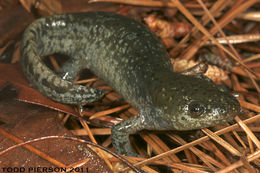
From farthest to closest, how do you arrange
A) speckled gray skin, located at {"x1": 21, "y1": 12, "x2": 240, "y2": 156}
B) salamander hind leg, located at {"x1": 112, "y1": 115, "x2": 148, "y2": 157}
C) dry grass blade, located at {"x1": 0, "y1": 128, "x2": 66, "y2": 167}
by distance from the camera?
salamander hind leg, located at {"x1": 112, "y1": 115, "x2": 148, "y2": 157}
speckled gray skin, located at {"x1": 21, "y1": 12, "x2": 240, "y2": 156}
dry grass blade, located at {"x1": 0, "y1": 128, "x2": 66, "y2": 167}

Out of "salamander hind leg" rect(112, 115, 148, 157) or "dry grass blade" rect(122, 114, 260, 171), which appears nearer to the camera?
"dry grass blade" rect(122, 114, 260, 171)

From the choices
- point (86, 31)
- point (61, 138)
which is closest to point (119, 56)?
point (86, 31)

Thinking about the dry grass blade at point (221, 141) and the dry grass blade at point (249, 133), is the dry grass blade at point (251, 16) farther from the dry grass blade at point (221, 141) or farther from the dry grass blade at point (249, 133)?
the dry grass blade at point (221, 141)

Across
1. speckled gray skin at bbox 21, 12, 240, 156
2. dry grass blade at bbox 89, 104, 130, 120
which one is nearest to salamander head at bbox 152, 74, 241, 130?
speckled gray skin at bbox 21, 12, 240, 156

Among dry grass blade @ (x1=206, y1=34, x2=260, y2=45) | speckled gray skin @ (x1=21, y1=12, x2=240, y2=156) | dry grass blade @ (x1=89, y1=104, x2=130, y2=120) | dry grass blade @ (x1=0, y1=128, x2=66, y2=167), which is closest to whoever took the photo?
dry grass blade @ (x1=0, y1=128, x2=66, y2=167)

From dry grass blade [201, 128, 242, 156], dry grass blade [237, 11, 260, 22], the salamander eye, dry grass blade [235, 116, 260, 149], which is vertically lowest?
dry grass blade [201, 128, 242, 156]

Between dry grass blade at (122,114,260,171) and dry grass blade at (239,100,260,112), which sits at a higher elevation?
dry grass blade at (239,100,260,112)

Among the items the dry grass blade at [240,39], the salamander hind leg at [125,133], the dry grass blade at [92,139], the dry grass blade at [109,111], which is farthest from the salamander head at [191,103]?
the dry grass blade at [240,39]

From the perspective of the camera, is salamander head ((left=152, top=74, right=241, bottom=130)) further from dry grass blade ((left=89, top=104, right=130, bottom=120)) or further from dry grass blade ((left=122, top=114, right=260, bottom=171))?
dry grass blade ((left=89, top=104, right=130, bottom=120))

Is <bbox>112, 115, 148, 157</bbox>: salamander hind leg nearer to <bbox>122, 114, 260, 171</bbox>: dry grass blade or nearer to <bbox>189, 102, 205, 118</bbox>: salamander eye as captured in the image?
<bbox>122, 114, 260, 171</bbox>: dry grass blade
